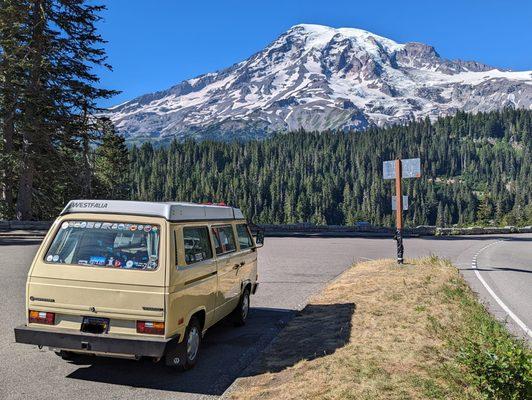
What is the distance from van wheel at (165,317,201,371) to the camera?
5750 mm

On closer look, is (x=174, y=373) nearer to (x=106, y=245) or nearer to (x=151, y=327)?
(x=151, y=327)

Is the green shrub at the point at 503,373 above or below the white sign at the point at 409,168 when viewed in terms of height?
below

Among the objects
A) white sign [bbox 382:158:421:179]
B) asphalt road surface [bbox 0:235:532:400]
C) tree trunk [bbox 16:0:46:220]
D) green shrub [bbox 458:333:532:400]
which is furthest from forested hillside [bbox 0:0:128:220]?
green shrub [bbox 458:333:532:400]

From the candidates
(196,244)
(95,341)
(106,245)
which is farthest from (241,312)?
(95,341)

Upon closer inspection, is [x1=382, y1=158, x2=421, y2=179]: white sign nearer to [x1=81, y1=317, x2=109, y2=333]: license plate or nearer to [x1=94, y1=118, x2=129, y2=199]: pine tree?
[x1=81, y1=317, x2=109, y2=333]: license plate

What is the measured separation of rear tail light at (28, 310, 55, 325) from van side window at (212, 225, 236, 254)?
2.49 m

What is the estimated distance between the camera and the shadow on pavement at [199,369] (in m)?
5.65

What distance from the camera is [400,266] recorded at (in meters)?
14.8

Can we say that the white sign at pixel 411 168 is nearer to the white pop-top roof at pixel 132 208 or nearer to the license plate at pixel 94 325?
the white pop-top roof at pixel 132 208

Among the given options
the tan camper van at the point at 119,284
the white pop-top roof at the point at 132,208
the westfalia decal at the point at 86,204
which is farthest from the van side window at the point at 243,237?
the westfalia decal at the point at 86,204

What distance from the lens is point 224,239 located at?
25.4 ft

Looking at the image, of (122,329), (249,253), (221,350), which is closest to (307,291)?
(249,253)

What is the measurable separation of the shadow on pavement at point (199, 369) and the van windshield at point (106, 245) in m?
1.41

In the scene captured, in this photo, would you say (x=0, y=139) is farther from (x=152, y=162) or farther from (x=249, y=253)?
(x=152, y=162)
